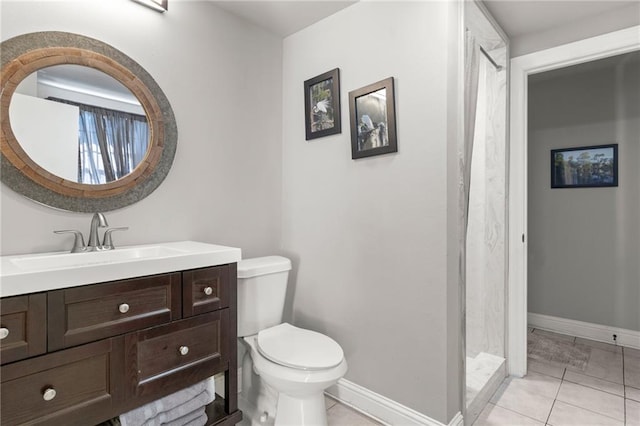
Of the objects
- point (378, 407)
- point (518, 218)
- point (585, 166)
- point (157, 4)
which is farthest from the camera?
point (585, 166)

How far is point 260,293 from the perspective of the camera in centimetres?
190

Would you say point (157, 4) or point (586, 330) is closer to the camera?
point (157, 4)

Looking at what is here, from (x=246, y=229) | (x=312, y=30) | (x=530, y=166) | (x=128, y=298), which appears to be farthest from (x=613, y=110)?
(x=128, y=298)

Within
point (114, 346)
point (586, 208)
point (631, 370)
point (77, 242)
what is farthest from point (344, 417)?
point (586, 208)

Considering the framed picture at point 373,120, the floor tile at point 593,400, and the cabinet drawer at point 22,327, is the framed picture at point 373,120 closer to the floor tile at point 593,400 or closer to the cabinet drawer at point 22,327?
the cabinet drawer at point 22,327

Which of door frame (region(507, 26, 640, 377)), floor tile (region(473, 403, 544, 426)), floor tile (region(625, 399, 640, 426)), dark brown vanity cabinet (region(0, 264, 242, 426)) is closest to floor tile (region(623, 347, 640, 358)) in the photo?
floor tile (region(625, 399, 640, 426))

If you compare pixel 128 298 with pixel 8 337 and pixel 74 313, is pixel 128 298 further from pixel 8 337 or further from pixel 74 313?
pixel 8 337

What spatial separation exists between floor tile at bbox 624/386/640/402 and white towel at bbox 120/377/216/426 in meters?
2.50

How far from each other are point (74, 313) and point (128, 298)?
0.53ft

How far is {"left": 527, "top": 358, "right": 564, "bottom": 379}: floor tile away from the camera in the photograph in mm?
2383

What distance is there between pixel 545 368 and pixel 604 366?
0.45 metres

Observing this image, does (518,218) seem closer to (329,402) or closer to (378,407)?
(378,407)

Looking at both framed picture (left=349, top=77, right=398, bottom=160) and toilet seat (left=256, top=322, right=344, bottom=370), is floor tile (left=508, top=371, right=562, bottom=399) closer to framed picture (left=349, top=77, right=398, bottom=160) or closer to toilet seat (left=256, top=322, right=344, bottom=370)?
toilet seat (left=256, top=322, right=344, bottom=370)

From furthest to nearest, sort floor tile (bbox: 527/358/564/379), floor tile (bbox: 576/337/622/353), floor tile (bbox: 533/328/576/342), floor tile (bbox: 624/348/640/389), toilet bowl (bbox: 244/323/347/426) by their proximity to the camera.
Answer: floor tile (bbox: 533/328/576/342) → floor tile (bbox: 576/337/622/353) → floor tile (bbox: 527/358/564/379) → floor tile (bbox: 624/348/640/389) → toilet bowl (bbox: 244/323/347/426)
